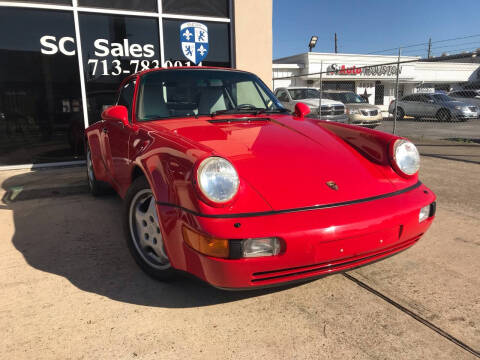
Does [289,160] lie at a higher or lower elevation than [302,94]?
lower

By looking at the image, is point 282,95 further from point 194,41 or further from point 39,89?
point 39,89

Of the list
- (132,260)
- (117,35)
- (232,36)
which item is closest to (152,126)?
(132,260)

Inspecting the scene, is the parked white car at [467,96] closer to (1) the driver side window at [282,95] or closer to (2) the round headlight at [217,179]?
(1) the driver side window at [282,95]

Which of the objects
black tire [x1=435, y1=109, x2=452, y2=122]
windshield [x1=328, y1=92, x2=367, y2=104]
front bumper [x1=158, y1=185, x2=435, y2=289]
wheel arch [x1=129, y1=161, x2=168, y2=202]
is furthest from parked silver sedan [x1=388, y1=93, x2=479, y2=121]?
wheel arch [x1=129, y1=161, x2=168, y2=202]

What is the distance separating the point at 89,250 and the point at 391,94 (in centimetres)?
3216

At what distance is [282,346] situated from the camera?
70.1 inches

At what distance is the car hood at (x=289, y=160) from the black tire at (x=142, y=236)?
454mm

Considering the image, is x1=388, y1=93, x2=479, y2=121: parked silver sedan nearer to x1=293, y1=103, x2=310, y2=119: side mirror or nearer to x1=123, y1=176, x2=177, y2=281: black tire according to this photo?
x1=293, y1=103, x2=310, y2=119: side mirror

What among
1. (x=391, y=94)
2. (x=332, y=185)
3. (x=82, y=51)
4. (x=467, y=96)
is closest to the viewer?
(x=332, y=185)

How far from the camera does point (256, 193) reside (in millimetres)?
1937

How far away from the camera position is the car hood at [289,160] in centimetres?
200

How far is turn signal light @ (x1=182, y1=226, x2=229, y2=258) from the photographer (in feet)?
5.73

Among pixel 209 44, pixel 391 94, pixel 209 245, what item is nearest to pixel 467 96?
pixel 391 94

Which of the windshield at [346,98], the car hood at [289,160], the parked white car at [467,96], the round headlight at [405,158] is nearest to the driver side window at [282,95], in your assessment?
the windshield at [346,98]
